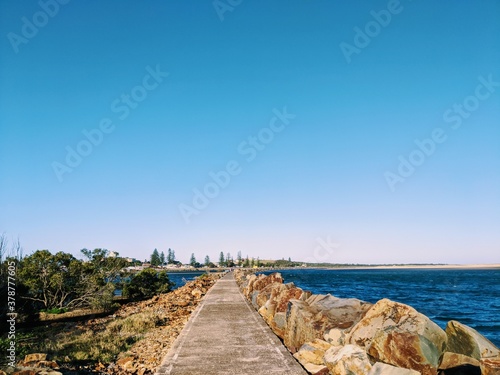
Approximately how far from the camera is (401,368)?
17.3ft

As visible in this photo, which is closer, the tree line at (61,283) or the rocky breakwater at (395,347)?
the rocky breakwater at (395,347)

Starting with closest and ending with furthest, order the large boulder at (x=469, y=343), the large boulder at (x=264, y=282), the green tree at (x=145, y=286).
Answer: the large boulder at (x=469, y=343) < the large boulder at (x=264, y=282) < the green tree at (x=145, y=286)

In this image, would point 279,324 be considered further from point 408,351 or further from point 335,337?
point 408,351

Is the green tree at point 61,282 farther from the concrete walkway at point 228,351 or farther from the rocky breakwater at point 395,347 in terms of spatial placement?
the rocky breakwater at point 395,347

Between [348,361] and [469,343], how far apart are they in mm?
2031

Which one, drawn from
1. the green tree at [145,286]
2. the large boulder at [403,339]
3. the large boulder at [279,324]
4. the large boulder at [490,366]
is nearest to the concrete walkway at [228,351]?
the large boulder at [279,324]

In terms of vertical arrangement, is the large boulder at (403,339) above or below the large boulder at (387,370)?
above

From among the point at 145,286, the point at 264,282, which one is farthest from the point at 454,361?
the point at 145,286

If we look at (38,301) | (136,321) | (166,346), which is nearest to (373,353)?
(166,346)

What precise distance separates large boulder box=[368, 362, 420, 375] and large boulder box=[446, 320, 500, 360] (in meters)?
1.34

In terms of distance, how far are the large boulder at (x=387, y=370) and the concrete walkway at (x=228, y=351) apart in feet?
4.61

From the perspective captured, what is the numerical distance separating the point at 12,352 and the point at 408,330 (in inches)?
343

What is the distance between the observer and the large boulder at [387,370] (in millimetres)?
5181

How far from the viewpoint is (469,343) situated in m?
5.98
